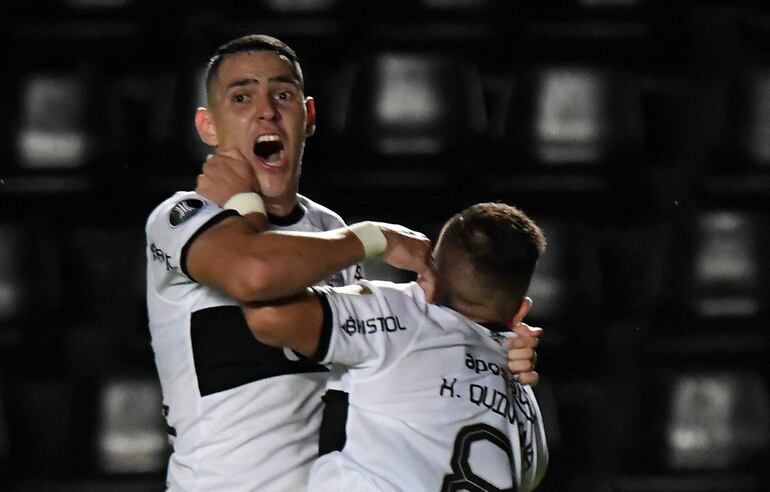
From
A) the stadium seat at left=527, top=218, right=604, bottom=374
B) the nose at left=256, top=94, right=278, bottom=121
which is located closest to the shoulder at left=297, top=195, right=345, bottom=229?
the nose at left=256, top=94, right=278, bottom=121

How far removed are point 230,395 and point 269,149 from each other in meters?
0.51

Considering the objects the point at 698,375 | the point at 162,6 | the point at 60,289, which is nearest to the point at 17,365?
the point at 60,289

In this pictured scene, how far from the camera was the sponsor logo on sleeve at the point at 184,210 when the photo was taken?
2232mm

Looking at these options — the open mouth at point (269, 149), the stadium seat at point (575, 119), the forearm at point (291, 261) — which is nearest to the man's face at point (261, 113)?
the open mouth at point (269, 149)

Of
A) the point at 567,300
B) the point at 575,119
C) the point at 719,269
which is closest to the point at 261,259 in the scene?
the point at 567,300

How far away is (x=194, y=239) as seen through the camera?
7.16ft

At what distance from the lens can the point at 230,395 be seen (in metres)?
2.34

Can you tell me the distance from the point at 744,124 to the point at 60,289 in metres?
1.95

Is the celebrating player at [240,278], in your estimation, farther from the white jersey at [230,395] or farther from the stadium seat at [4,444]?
the stadium seat at [4,444]

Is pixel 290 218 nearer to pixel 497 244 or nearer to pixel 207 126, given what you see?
pixel 207 126

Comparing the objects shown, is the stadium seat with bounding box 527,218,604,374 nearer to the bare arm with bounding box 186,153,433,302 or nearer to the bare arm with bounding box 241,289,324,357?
the bare arm with bounding box 186,153,433,302

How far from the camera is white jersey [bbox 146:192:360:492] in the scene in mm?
2342

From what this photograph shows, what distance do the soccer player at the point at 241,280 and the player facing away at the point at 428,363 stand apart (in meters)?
0.08

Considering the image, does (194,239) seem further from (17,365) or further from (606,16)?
(606,16)
